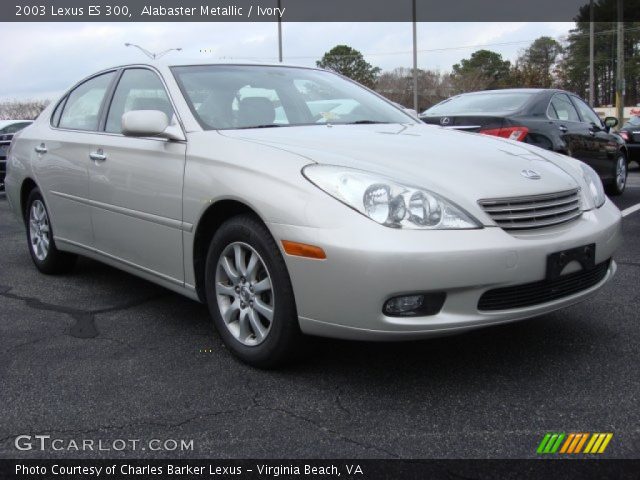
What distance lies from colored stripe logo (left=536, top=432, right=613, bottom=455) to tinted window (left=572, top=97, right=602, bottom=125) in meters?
6.90

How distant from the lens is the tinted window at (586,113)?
8844 mm

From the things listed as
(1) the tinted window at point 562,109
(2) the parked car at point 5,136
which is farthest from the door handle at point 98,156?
(2) the parked car at point 5,136

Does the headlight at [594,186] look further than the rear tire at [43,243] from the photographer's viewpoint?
No

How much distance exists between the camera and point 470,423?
8.80 feet

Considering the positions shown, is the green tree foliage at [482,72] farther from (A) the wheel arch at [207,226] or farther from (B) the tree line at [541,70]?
(A) the wheel arch at [207,226]

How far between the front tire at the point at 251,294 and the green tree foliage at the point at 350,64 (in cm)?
5811

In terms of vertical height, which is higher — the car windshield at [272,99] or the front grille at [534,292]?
the car windshield at [272,99]

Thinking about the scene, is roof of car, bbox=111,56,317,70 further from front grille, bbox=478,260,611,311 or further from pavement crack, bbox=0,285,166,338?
front grille, bbox=478,260,611,311

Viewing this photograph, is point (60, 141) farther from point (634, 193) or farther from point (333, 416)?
point (634, 193)

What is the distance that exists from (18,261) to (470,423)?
14.9 ft

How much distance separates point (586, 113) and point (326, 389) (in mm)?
7219

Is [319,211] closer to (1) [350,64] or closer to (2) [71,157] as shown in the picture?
(2) [71,157]

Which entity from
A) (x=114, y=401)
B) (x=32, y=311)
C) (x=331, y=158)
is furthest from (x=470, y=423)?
(x=32, y=311)

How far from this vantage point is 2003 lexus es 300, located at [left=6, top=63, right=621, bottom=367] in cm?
281
